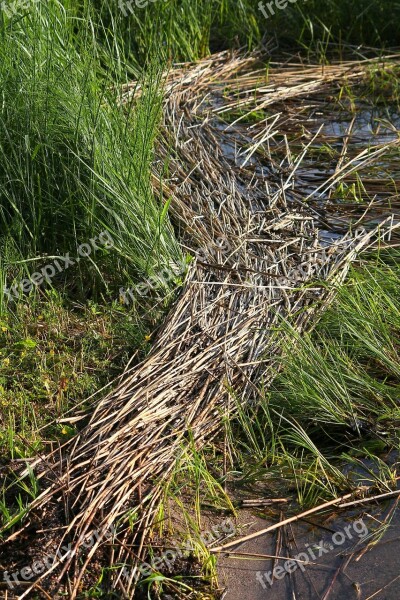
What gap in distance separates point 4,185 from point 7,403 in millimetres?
1125

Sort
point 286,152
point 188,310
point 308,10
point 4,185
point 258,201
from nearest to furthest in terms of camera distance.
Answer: point 188,310 → point 4,185 → point 258,201 → point 286,152 → point 308,10

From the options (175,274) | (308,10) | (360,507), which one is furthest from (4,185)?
(308,10)

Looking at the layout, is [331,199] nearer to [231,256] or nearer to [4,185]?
[231,256]

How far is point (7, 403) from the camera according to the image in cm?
342
